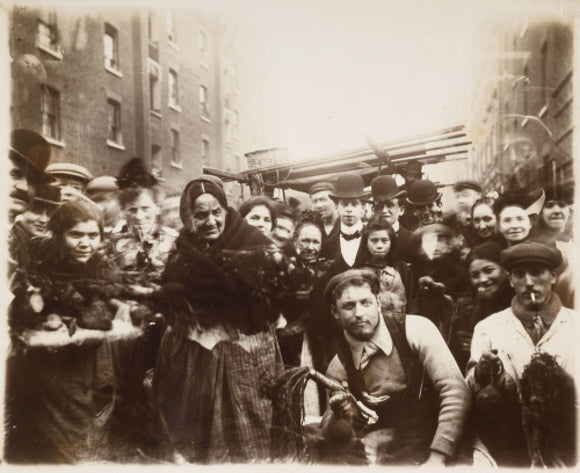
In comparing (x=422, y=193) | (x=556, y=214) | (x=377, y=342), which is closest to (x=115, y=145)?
(x=422, y=193)

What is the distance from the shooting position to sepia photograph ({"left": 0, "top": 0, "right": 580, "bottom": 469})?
15.9ft

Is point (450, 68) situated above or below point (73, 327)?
above

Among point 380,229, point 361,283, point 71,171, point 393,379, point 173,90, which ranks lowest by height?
point 393,379

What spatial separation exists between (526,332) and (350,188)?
1630 mm

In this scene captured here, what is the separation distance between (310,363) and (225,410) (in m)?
0.72

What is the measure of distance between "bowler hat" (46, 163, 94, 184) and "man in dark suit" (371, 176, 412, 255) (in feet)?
7.11

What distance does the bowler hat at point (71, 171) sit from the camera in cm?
517

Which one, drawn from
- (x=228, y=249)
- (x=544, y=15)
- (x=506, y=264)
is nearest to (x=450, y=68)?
(x=544, y=15)

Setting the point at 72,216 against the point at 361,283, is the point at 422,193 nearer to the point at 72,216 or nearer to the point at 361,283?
the point at 361,283

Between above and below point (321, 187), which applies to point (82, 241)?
below

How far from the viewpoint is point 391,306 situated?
4.93m

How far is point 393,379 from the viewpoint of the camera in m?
4.88

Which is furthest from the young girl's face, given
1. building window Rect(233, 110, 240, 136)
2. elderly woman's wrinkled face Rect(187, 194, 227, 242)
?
building window Rect(233, 110, 240, 136)

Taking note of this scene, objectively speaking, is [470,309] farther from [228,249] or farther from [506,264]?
[228,249]
